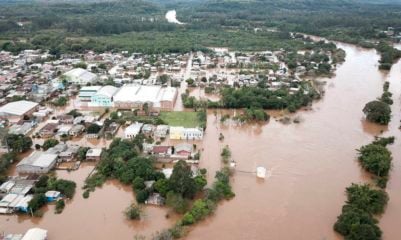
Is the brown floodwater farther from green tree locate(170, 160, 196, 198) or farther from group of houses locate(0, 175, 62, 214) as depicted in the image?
green tree locate(170, 160, 196, 198)

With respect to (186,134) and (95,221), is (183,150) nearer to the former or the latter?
(186,134)

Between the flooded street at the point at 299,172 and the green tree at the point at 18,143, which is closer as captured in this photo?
the flooded street at the point at 299,172

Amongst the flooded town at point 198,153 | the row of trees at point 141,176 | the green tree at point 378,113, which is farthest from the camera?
the green tree at point 378,113

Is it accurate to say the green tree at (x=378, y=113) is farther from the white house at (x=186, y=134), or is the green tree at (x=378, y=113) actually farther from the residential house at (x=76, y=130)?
the residential house at (x=76, y=130)

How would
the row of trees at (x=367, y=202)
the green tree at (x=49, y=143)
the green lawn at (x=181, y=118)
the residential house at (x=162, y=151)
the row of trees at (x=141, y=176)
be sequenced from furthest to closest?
the green lawn at (x=181, y=118) < the green tree at (x=49, y=143) < the residential house at (x=162, y=151) < the row of trees at (x=141, y=176) < the row of trees at (x=367, y=202)

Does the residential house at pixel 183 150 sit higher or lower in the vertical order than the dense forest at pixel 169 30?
lower

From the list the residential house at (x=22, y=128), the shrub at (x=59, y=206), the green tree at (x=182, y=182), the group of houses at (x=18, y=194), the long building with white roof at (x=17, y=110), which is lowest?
the shrub at (x=59, y=206)

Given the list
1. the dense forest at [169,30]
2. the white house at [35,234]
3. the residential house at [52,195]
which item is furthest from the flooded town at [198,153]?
the dense forest at [169,30]
